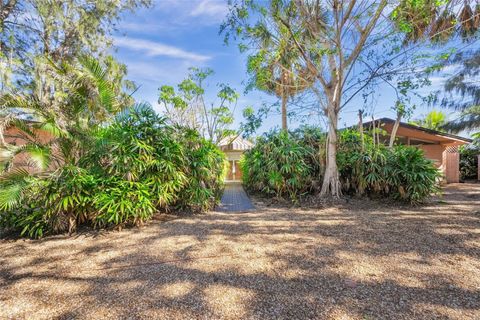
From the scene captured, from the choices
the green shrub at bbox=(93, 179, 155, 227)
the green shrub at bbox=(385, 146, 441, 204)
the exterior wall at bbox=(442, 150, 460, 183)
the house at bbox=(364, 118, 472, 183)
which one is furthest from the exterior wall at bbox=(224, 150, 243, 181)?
the green shrub at bbox=(93, 179, 155, 227)

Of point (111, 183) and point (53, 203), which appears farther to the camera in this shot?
point (111, 183)

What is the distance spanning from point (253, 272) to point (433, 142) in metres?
13.6

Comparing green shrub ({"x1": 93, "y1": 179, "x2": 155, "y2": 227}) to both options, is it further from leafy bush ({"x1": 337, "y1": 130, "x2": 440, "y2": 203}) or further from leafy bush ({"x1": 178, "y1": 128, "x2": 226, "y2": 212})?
leafy bush ({"x1": 337, "y1": 130, "x2": 440, "y2": 203})

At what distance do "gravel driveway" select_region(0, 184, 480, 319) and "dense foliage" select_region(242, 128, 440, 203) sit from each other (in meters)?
1.66

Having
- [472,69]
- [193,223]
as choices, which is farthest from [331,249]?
[472,69]

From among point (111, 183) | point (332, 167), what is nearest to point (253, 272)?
point (111, 183)

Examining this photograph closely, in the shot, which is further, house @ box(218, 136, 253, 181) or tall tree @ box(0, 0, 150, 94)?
house @ box(218, 136, 253, 181)

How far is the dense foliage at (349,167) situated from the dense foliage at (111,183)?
110 inches

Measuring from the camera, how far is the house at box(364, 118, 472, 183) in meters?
10.3

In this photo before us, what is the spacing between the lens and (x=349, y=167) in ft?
22.5

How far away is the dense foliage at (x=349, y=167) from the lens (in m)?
6.00

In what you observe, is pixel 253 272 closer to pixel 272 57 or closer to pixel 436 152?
pixel 272 57

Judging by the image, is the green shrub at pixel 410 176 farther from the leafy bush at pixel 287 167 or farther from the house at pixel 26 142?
the house at pixel 26 142

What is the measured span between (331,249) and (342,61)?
5.27m
